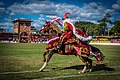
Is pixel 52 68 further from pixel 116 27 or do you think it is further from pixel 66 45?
pixel 116 27

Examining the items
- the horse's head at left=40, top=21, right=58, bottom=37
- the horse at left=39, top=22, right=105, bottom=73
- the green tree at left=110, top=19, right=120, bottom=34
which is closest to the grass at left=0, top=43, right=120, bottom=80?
the horse at left=39, top=22, right=105, bottom=73

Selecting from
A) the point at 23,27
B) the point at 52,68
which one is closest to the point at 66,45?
the point at 52,68

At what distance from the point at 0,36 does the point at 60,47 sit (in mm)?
76207

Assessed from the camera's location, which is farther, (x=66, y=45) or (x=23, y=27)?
(x=23, y=27)

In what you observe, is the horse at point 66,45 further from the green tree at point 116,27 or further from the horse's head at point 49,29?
the green tree at point 116,27

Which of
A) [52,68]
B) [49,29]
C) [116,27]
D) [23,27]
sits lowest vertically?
[116,27]

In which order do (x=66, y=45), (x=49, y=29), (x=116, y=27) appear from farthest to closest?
(x=116, y=27) → (x=49, y=29) → (x=66, y=45)

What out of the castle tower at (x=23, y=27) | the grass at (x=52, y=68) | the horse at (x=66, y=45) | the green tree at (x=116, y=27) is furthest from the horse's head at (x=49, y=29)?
the green tree at (x=116, y=27)

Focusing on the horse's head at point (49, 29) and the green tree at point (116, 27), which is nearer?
the horse's head at point (49, 29)

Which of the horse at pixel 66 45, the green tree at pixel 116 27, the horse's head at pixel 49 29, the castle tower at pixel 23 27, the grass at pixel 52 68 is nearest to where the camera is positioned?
the grass at pixel 52 68

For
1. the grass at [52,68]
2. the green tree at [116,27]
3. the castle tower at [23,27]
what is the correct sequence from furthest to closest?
the green tree at [116,27] → the castle tower at [23,27] → the grass at [52,68]

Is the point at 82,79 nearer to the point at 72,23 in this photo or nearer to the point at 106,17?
the point at 72,23

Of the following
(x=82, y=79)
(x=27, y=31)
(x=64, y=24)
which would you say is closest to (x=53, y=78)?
(x=82, y=79)

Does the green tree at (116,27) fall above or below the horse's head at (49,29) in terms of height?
below
